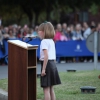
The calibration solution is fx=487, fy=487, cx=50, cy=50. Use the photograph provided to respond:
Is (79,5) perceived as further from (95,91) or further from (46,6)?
(95,91)

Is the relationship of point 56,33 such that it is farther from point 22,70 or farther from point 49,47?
point 22,70

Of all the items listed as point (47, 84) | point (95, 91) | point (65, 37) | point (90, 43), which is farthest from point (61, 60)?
point (47, 84)

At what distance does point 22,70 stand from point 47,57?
68 centimetres

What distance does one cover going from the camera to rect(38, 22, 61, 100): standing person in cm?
927

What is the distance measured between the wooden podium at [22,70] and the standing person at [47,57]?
0.41 meters

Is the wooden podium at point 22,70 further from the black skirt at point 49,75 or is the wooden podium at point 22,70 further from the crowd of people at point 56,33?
the crowd of people at point 56,33

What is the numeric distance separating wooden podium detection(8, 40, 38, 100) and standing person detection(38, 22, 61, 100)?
41 centimetres

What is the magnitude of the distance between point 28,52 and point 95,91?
3.26 metres

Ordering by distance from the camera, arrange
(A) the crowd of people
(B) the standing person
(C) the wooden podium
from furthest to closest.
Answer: (A) the crowd of people
(B) the standing person
(C) the wooden podium

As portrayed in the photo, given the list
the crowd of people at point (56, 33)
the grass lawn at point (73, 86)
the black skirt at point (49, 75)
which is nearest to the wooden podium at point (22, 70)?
the black skirt at point (49, 75)

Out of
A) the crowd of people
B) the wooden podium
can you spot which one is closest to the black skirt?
the wooden podium

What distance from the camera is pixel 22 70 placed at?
8.82m

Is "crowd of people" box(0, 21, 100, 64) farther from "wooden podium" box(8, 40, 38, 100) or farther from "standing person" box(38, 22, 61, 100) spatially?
"wooden podium" box(8, 40, 38, 100)

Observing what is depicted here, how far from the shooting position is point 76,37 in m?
26.5
